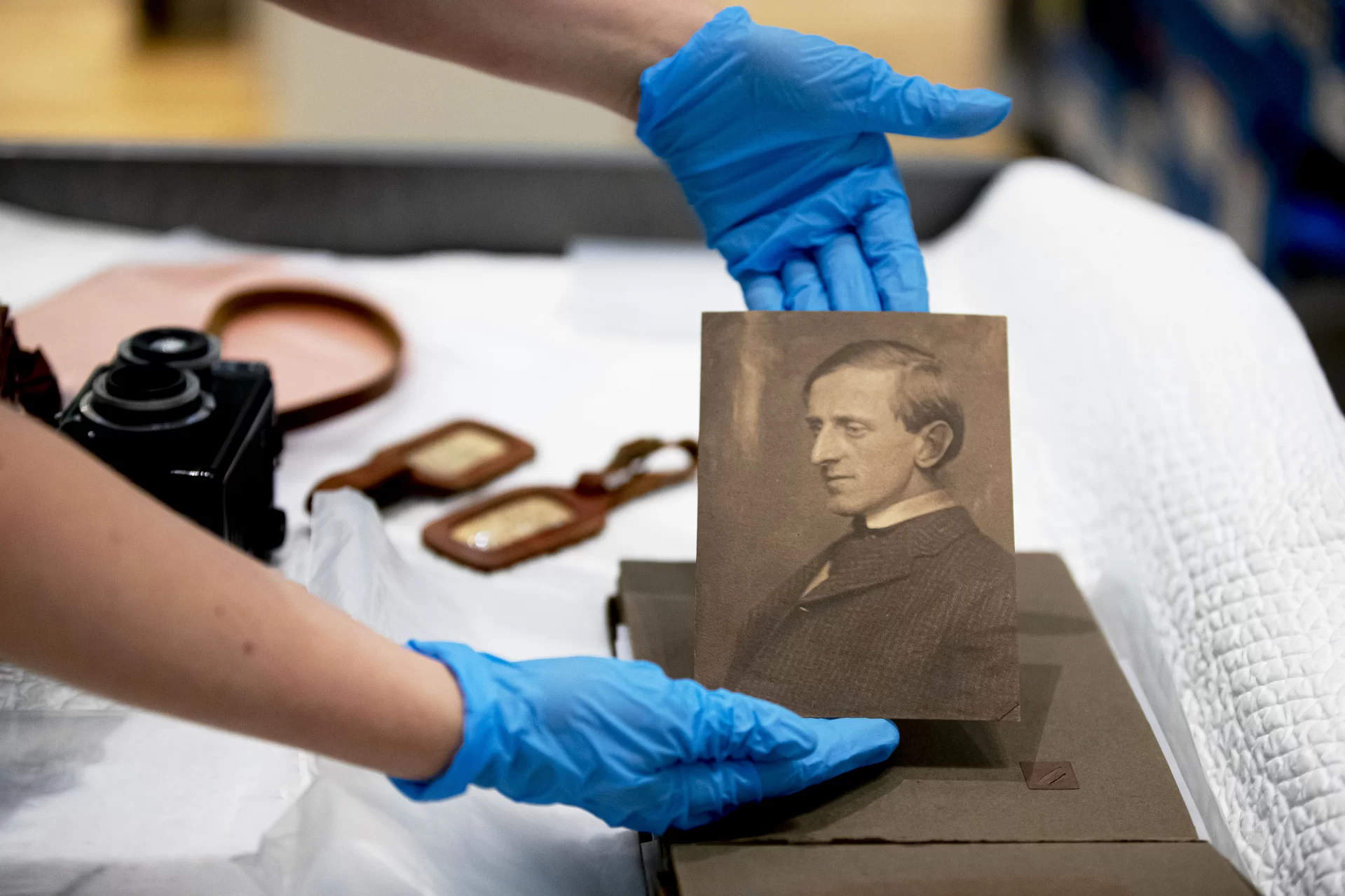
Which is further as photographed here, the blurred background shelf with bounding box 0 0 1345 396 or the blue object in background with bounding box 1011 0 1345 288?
the blurred background shelf with bounding box 0 0 1345 396

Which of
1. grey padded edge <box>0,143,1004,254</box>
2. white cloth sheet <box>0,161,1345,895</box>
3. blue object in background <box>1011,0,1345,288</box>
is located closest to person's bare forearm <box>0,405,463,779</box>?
white cloth sheet <box>0,161,1345,895</box>

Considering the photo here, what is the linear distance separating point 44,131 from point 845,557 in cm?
271

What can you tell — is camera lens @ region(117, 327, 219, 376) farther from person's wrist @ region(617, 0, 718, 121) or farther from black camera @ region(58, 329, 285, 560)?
person's wrist @ region(617, 0, 718, 121)

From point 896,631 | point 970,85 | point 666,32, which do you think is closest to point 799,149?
point 666,32

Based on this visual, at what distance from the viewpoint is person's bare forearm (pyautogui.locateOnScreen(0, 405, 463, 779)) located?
539 millimetres

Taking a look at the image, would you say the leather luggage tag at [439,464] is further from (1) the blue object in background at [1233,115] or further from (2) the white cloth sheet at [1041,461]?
(1) the blue object in background at [1233,115]

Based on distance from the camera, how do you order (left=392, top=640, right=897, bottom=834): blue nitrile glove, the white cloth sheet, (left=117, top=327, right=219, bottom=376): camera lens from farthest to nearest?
1. (left=117, top=327, right=219, bottom=376): camera lens
2. the white cloth sheet
3. (left=392, top=640, right=897, bottom=834): blue nitrile glove

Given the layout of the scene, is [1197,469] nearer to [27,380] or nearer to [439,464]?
[439,464]

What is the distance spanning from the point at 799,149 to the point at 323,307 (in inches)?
28.6

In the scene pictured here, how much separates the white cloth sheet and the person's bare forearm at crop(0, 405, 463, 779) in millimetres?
170

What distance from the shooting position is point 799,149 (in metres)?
1.03

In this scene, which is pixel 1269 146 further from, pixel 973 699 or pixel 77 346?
pixel 77 346

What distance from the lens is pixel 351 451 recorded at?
1247 millimetres

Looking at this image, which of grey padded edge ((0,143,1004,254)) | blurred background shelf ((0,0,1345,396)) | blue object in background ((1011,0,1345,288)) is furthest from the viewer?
blurred background shelf ((0,0,1345,396))
